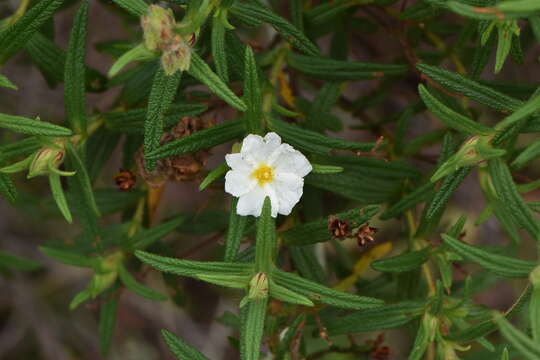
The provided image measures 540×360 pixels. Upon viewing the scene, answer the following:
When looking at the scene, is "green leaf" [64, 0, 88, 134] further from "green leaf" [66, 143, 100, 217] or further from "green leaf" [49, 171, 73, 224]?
"green leaf" [49, 171, 73, 224]

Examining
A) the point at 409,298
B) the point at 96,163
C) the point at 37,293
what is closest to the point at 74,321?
the point at 37,293

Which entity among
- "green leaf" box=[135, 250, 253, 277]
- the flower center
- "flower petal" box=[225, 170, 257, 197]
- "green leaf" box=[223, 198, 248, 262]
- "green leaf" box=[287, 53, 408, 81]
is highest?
"green leaf" box=[287, 53, 408, 81]

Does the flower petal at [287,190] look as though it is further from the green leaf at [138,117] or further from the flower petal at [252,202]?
the green leaf at [138,117]

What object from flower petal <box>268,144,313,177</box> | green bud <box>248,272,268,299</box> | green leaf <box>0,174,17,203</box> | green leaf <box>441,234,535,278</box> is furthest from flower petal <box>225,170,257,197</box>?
green leaf <box>0,174,17,203</box>

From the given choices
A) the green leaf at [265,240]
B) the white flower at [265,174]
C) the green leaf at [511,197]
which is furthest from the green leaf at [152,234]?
the green leaf at [511,197]

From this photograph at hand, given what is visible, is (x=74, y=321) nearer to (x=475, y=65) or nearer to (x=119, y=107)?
(x=119, y=107)

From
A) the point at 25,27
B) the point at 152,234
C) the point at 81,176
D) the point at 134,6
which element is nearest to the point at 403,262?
the point at 152,234
